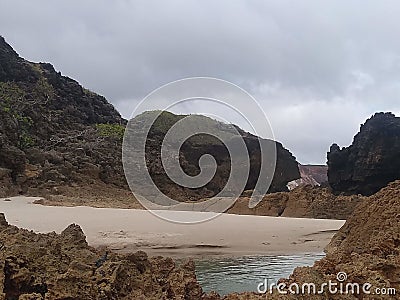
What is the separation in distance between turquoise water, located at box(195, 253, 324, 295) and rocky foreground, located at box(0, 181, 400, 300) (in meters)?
1.82

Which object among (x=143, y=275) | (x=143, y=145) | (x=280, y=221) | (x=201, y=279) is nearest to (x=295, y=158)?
(x=143, y=145)

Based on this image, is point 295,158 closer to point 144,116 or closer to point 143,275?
point 144,116

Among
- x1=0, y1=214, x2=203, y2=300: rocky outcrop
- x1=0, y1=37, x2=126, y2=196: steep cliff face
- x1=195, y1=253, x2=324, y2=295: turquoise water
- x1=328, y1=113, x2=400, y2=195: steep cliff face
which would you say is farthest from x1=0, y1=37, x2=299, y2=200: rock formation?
x1=0, y1=214, x2=203, y2=300: rocky outcrop

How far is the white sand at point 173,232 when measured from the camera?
9266 millimetres

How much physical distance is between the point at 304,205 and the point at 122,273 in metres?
14.7

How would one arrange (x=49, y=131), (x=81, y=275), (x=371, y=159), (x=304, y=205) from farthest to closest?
(x=49, y=131), (x=371, y=159), (x=304, y=205), (x=81, y=275)

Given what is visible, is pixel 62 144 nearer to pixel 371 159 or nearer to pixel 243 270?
pixel 371 159

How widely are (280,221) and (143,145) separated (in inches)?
514

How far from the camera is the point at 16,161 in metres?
17.1

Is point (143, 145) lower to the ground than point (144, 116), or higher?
lower

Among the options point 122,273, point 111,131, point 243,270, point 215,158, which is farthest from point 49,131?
point 122,273

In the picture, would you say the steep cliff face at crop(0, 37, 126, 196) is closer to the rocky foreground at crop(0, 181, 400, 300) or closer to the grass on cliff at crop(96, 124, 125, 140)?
the grass on cliff at crop(96, 124, 125, 140)

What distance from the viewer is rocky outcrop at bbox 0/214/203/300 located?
334 cm

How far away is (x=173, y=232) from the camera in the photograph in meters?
10.3
